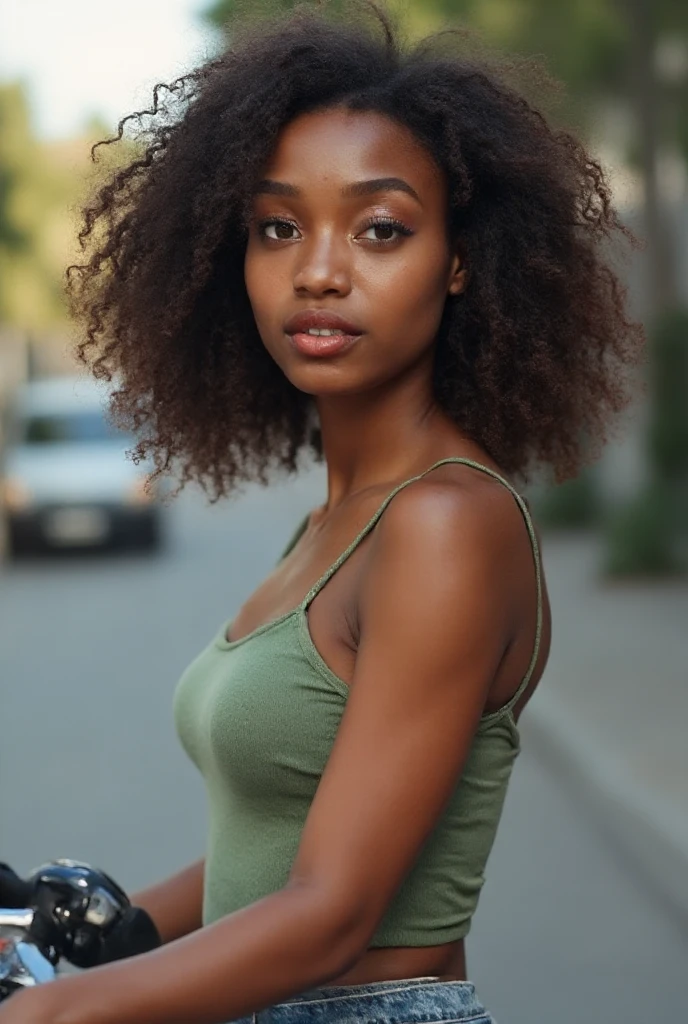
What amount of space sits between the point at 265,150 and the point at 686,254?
17.2 metres

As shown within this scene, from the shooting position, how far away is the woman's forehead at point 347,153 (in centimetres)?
203

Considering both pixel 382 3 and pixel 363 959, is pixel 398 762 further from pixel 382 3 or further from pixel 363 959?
pixel 382 3

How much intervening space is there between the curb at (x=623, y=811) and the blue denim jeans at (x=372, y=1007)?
4123 millimetres

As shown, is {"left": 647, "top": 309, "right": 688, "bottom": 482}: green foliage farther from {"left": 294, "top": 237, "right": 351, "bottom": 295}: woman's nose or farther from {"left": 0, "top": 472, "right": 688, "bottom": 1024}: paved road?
{"left": 294, "top": 237, "right": 351, "bottom": 295}: woman's nose

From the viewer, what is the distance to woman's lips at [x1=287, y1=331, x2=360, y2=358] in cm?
205

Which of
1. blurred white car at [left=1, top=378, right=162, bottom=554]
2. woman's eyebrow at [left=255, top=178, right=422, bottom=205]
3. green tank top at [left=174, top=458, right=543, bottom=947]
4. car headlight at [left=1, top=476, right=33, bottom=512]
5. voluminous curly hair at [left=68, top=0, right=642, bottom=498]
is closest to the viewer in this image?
green tank top at [left=174, top=458, right=543, bottom=947]

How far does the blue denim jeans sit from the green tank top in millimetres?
54

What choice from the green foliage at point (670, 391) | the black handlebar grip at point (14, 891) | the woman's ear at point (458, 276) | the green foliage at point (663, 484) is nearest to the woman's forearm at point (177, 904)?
the black handlebar grip at point (14, 891)

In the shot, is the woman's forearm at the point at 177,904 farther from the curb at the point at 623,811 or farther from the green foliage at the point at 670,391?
the green foliage at the point at 670,391

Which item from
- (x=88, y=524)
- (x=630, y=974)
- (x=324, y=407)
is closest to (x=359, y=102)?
(x=324, y=407)

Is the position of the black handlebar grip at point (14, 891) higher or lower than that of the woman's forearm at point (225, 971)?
lower

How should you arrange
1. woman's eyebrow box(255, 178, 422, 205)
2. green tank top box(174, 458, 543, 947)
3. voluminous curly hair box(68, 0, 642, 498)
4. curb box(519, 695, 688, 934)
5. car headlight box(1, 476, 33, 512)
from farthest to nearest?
car headlight box(1, 476, 33, 512), curb box(519, 695, 688, 934), voluminous curly hair box(68, 0, 642, 498), woman's eyebrow box(255, 178, 422, 205), green tank top box(174, 458, 543, 947)

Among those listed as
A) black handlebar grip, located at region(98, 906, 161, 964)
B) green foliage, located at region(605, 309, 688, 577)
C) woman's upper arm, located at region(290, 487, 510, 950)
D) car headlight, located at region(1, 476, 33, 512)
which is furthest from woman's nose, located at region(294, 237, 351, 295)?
car headlight, located at region(1, 476, 33, 512)

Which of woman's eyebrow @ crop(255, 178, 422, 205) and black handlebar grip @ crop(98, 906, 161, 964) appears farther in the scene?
black handlebar grip @ crop(98, 906, 161, 964)
